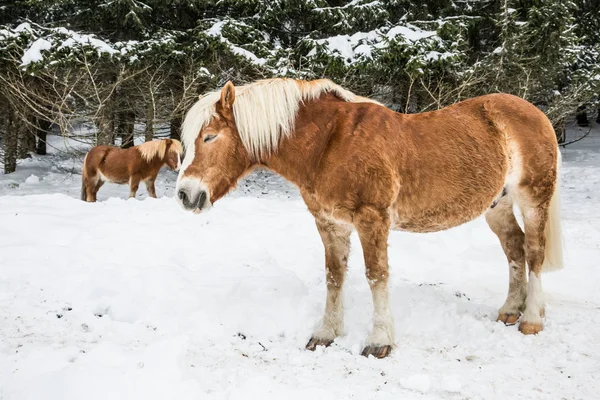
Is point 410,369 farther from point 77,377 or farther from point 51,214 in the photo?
point 51,214

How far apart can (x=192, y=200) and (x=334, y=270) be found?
121 centimetres

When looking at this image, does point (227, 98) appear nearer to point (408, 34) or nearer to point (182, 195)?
point (182, 195)

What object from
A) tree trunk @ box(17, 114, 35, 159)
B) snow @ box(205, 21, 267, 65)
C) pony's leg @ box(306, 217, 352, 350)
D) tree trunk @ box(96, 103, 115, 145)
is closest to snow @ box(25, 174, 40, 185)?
tree trunk @ box(96, 103, 115, 145)

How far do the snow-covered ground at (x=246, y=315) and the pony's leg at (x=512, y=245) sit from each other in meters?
0.23

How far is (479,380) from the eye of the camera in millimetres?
2512

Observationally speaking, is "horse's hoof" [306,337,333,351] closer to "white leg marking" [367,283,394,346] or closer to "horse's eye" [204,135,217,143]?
"white leg marking" [367,283,394,346]

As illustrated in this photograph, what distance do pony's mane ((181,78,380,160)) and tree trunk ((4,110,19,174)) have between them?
43.3ft

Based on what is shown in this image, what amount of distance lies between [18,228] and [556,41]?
42.2ft

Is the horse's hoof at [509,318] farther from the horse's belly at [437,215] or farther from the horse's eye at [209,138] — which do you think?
the horse's eye at [209,138]

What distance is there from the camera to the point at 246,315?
3.32m

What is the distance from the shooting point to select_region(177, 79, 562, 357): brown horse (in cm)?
297

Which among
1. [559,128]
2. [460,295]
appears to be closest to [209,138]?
[460,295]

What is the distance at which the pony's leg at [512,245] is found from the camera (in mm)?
3668

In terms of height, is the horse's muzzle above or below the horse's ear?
below
